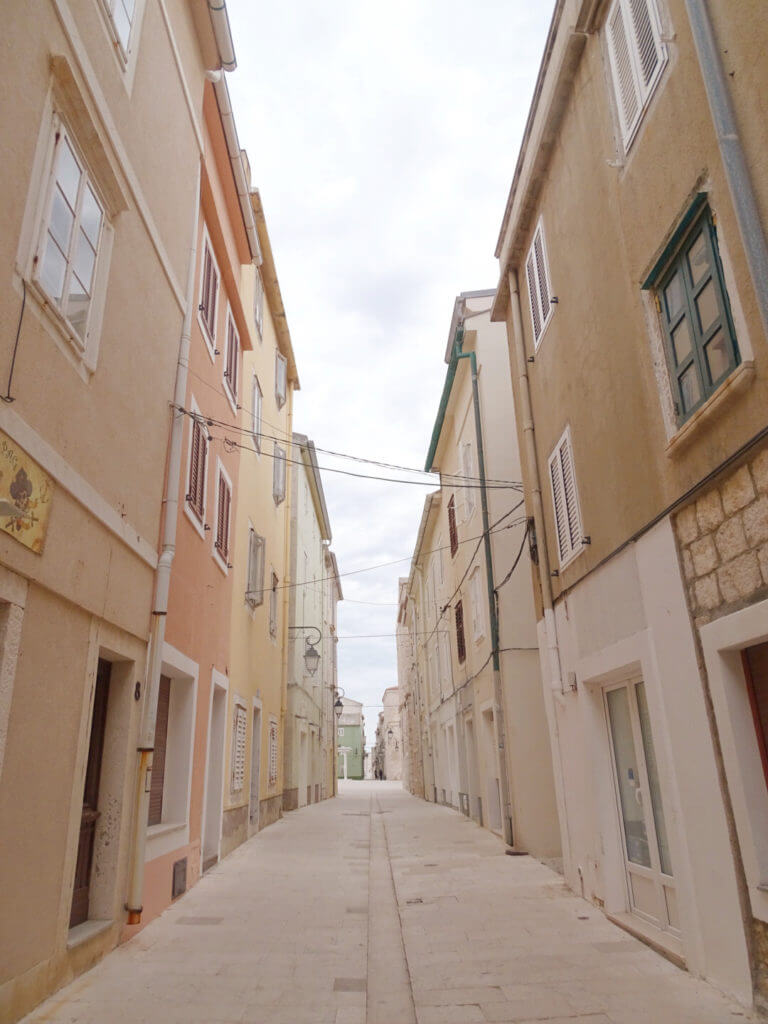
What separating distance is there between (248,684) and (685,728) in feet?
32.5

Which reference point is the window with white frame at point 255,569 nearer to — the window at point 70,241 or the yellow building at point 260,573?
the yellow building at point 260,573

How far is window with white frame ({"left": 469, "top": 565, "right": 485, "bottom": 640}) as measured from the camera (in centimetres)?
1452

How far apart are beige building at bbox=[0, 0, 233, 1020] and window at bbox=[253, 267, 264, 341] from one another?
703 cm

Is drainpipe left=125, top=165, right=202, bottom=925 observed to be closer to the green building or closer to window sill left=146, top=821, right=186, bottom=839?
window sill left=146, top=821, right=186, bottom=839

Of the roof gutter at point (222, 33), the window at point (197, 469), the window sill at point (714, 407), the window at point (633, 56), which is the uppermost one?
the roof gutter at point (222, 33)

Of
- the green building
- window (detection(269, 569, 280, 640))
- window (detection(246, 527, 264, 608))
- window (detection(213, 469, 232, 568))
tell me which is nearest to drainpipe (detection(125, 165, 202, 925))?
window (detection(213, 469, 232, 568))

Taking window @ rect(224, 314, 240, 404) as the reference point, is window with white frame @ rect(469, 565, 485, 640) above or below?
below

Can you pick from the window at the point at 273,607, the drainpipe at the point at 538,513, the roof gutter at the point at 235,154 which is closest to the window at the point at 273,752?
the window at the point at 273,607

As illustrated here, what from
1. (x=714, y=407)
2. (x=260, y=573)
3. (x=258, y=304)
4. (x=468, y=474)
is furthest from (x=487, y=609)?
(x=714, y=407)

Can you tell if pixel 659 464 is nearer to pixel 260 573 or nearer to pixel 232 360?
pixel 232 360

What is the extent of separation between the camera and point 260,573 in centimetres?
1452

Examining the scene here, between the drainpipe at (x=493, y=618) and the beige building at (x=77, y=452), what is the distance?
292 inches

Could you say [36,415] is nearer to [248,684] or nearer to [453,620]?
[248,684]

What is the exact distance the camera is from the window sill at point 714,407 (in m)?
4.21
